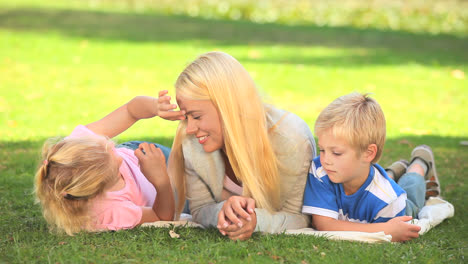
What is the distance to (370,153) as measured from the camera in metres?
3.67

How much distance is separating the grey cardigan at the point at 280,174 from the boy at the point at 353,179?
0.08 meters

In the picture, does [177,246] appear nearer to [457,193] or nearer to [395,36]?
[457,193]

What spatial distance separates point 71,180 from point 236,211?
104 cm

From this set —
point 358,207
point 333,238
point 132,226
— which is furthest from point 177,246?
point 358,207

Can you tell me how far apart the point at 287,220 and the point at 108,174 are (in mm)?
1194

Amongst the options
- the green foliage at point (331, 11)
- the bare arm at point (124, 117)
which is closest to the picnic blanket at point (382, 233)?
the bare arm at point (124, 117)

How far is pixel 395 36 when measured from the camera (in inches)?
549

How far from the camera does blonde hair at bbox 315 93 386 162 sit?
3.57 metres

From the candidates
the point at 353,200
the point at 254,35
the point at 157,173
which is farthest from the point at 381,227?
the point at 254,35

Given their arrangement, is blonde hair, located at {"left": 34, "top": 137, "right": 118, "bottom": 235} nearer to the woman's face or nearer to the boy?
the woman's face

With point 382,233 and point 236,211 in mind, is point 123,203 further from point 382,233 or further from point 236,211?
point 382,233

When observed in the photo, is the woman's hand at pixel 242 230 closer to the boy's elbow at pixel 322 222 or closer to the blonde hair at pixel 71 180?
the boy's elbow at pixel 322 222

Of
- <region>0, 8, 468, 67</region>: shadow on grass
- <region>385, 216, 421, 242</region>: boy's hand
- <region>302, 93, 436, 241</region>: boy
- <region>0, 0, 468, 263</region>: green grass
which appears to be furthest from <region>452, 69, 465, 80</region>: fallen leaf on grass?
<region>385, 216, 421, 242</region>: boy's hand

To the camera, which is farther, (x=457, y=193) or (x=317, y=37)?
(x=317, y=37)
